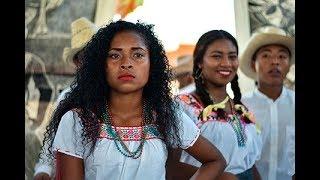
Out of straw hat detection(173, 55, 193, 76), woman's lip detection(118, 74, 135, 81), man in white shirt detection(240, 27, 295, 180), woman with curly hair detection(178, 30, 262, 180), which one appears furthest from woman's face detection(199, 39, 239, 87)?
woman's lip detection(118, 74, 135, 81)

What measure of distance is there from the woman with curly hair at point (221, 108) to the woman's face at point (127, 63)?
650 mm

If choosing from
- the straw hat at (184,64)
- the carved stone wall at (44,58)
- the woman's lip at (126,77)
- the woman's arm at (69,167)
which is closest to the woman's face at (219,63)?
the straw hat at (184,64)

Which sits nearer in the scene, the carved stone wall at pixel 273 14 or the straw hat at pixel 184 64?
the straw hat at pixel 184 64

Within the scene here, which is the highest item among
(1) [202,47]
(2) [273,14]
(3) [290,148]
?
(2) [273,14]

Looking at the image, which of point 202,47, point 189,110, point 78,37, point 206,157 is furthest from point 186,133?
point 78,37

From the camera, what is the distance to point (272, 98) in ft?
9.68

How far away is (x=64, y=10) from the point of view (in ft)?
9.04

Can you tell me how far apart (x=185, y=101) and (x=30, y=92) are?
0.85 meters

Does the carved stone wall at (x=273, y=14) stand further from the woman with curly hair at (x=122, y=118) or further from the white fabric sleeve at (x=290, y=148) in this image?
the woman with curly hair at (x=122, y=118)

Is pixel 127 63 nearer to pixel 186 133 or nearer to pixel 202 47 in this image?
pixel 186 133

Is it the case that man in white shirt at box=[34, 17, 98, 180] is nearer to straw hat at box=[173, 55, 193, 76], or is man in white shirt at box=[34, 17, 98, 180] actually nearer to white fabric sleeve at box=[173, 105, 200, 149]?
straw hat at box=[173, 55, 193, 76]

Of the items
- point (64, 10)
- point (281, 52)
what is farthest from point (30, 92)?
point (281, 52)

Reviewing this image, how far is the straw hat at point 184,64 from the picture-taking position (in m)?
2.55

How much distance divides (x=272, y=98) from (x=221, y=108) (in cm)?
67
